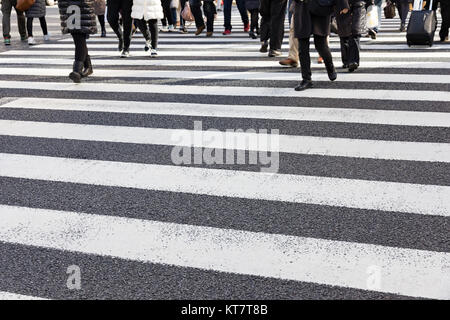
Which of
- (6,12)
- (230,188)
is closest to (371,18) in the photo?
(230,188)

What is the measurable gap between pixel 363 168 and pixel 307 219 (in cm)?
107

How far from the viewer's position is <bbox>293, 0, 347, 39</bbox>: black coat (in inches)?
272

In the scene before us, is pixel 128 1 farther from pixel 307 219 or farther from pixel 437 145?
pixel 307 219

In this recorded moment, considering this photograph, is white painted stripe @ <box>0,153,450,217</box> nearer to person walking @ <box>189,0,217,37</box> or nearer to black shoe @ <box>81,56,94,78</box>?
black shoe @ <box>81,56,94,78</box>

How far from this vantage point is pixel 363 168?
4.57 metres

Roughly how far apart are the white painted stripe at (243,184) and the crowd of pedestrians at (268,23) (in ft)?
10.00

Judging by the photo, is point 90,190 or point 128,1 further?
point 128,1

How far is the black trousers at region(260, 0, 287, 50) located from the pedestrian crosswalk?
1.87 metres

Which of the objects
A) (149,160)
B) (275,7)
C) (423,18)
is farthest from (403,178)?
(423,18)

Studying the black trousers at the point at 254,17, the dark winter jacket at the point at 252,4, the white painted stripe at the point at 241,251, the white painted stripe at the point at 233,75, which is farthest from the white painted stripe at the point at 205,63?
the white painted stripe at the point at 241,251

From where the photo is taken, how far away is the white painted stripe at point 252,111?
5789 mm

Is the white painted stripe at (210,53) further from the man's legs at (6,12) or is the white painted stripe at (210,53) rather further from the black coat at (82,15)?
the black coat at (82,15)

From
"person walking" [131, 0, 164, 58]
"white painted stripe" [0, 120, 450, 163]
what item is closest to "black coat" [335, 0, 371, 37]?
"white painted stripe" [0, 120, 450, 163]

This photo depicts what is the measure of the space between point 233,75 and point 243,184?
4238mm
